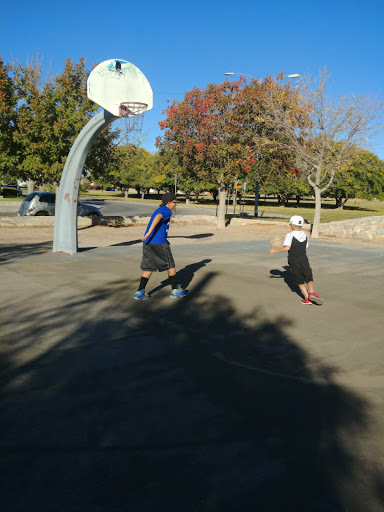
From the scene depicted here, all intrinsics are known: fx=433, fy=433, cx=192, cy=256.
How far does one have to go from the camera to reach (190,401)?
11.5 feet

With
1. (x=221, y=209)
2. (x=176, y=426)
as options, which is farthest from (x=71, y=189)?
(x=221, y=209)

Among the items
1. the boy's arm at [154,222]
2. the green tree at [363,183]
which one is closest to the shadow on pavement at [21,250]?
the boy's arm at [154,222]

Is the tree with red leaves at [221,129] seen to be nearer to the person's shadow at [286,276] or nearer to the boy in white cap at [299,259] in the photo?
the person's shadow at [286,276]

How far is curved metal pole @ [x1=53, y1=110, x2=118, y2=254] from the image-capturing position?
36.7 feet

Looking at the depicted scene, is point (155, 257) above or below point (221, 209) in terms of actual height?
below

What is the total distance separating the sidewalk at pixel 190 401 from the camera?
2453 mm

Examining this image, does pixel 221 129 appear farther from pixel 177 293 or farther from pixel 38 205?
pixel 177 293

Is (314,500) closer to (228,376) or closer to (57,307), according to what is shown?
(228,376)

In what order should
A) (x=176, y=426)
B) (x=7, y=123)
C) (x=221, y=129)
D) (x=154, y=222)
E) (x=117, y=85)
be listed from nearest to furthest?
(x=176, y=426) → (x=154, y=222) → (x=117, y=85) → (x=7, y=123) → (x=221, y=129)

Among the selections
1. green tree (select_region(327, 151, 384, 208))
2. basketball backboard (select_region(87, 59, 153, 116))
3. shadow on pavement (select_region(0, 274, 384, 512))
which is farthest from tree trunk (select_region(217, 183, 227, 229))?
green tree (select_region(327, 151, 384, 208))

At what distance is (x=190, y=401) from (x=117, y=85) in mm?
9721

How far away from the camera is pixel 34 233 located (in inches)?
667

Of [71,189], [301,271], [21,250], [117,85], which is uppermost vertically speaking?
[117,85]

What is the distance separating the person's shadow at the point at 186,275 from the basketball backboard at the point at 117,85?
433 cm
